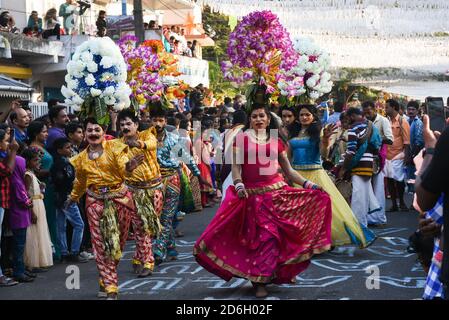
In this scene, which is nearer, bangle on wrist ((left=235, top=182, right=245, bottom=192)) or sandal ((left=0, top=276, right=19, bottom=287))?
bangle on wrist ((left=235, top=182, right=245, bottom=192))

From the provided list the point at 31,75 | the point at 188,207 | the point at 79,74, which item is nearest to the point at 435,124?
the point at 79,74

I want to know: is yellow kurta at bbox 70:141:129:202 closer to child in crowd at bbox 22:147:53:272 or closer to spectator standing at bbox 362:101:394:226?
child in crowd at bbox 22:147:53:272

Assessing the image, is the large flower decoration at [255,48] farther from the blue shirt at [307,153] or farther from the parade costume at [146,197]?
the parade costume at [146,197]

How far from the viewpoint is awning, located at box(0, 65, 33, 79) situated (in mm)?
23061

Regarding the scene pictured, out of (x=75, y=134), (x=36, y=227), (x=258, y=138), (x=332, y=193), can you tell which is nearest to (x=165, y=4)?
(x=75, y=134)

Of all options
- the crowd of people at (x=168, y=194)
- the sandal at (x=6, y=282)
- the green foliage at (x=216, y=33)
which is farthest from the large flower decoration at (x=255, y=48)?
the green foliage at (x=216, y=33)

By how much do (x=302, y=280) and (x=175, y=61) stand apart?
165 inches

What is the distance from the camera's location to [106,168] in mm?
8852

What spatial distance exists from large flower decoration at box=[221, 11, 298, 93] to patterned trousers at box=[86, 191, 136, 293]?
2.72 meters

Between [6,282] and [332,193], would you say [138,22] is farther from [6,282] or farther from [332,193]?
[6,282]

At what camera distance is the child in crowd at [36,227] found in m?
10.4

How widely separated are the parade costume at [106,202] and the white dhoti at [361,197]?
4.40m

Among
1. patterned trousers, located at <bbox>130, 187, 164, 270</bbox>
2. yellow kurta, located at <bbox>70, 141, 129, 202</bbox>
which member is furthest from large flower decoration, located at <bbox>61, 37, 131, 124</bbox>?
patterned trousers, located at <bbox>130, 187, 164, 270</bbox>

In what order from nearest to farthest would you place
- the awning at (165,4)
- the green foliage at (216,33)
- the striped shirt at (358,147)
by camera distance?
the striped shirt at (358,147)
the awning at (165,4)
the green foliage at (216,33)
